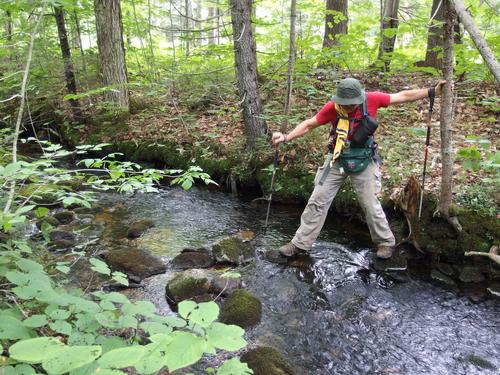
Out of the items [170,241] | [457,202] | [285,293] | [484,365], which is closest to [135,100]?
[170,241]

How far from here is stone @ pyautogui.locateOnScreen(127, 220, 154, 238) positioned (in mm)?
6830

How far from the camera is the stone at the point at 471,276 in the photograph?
205 inches

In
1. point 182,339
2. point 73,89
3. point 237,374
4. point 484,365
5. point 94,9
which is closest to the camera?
point 182,339

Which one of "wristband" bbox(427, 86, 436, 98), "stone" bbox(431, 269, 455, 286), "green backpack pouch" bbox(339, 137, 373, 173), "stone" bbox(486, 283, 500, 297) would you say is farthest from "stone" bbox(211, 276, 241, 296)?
"wristband" bbox(427, 86, 436, 98)

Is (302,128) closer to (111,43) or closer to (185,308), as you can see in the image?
(185,308)

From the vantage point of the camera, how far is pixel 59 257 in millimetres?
5656

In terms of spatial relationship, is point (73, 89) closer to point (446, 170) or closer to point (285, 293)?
point (285, 293)

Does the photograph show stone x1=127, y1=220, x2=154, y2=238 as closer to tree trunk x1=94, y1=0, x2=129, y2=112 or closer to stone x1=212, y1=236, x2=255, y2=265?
stone x1=212, y1=236, x2=255, y2=265

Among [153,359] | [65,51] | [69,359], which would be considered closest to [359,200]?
[153,359]

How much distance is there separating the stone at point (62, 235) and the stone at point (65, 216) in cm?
70

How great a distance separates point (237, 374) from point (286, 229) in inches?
206

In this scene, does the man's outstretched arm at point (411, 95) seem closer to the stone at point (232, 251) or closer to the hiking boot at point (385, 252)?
the hiking boot at point (385, 252)

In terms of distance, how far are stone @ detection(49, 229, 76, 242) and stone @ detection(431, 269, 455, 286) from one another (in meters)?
6.11

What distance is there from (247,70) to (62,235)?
210 inches
